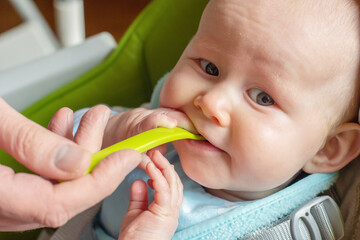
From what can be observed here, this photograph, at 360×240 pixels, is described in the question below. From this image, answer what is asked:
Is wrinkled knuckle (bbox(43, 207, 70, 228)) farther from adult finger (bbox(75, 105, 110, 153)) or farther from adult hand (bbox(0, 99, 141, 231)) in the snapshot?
adult finger (bbox(75, 105, 110, 153))

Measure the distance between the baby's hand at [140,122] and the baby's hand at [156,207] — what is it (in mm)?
49

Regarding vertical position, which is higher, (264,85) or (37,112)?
(264,85)

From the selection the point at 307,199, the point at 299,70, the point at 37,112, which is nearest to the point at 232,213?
the point at 307,199

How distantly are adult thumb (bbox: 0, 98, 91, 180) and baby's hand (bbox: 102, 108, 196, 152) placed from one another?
0.65ft

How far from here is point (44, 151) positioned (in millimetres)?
485

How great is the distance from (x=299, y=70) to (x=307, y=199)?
0.90 feet

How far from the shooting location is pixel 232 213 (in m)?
0.74

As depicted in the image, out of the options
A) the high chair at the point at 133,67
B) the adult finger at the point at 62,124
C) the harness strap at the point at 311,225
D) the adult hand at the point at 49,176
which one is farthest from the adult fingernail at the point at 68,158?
the high chair at the point at 133,67

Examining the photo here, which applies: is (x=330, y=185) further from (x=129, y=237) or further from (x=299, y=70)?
(x=129, y=237)

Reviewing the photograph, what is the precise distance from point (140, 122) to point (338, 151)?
33 cm

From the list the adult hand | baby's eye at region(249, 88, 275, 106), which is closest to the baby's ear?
baby's eye at region(249, 88, 275, 106)

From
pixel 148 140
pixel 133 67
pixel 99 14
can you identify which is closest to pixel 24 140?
pixel 148 140

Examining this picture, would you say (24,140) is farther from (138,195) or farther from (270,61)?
(270,61)

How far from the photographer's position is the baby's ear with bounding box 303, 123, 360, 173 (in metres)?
0.71
